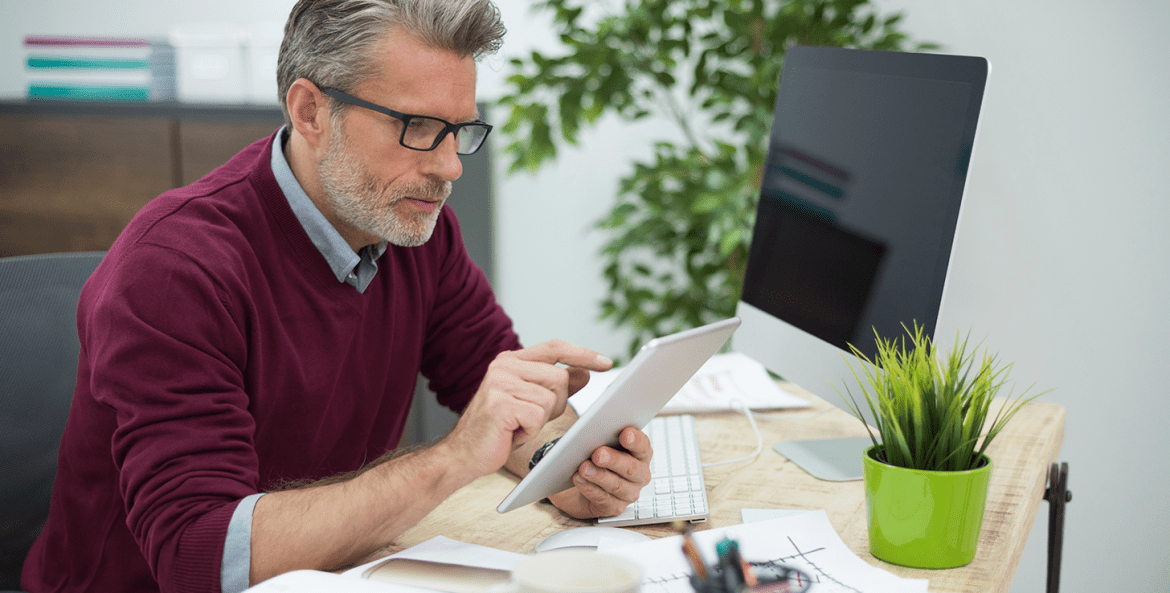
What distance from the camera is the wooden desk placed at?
818mm

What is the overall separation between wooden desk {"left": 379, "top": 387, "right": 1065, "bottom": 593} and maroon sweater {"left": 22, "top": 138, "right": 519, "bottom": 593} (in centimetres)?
21

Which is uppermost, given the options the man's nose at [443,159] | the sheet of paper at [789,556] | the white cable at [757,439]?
the man's nose at [443,159]

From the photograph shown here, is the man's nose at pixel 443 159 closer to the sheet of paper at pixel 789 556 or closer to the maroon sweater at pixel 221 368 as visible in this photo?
the maroon sweater at pixel 221 368

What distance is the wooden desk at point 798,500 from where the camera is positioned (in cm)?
82

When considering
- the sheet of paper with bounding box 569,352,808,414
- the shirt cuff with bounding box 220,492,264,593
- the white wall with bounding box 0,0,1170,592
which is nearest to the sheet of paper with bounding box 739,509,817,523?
the sheet of paper with bounding box 569,352,808,414

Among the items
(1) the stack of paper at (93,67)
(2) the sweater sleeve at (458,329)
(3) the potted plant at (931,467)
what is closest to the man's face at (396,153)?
(2) the sweater sleeve at (458,329)

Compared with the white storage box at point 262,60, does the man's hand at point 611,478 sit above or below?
below

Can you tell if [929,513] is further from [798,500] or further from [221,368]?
[221,368]

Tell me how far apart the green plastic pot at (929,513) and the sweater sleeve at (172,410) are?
2.00 ft

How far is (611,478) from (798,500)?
0.24m

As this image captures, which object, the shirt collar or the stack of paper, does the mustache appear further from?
the stack of paper

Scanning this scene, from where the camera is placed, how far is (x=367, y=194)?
1.09 meters

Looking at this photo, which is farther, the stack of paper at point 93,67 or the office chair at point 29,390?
the stack of paper at point 93,67

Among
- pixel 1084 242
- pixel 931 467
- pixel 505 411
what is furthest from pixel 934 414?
pixel 1084 242
